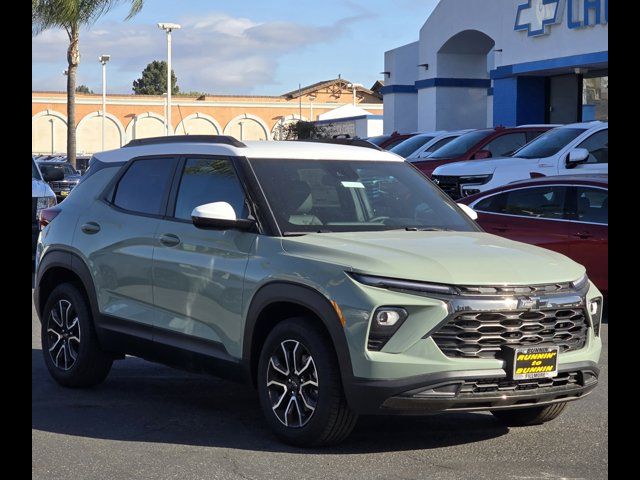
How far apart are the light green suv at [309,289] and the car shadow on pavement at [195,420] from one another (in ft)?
0.63

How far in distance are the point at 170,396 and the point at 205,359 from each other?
1.17 m

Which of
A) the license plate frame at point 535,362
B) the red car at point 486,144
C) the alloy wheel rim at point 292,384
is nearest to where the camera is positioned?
the license plate frame at point 535,362

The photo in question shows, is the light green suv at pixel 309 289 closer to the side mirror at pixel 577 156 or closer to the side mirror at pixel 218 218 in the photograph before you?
the side mirror at pixel 218 218

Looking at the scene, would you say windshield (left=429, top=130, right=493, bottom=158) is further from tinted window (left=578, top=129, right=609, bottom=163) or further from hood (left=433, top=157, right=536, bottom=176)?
tinted window (left=578, top=129, right=609, bottom=163)

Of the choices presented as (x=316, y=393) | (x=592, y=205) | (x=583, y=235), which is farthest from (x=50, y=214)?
(x=592, y=205)

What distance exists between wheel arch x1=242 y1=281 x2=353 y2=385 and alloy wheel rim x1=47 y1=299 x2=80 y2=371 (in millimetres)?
1899

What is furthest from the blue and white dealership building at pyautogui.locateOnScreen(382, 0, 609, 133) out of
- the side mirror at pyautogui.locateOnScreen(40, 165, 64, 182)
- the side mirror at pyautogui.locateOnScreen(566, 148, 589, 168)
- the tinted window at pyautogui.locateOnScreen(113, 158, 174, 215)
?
the tinted window at pyautogui.locateOnScreen(113, 158, 174, 215)

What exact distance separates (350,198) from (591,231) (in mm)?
5179

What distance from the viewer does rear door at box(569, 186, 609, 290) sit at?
11.7m

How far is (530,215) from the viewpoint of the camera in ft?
41.2

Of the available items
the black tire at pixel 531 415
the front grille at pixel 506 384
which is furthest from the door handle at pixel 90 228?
the front grille at pixel 506 384

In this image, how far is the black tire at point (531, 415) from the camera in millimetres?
7066
